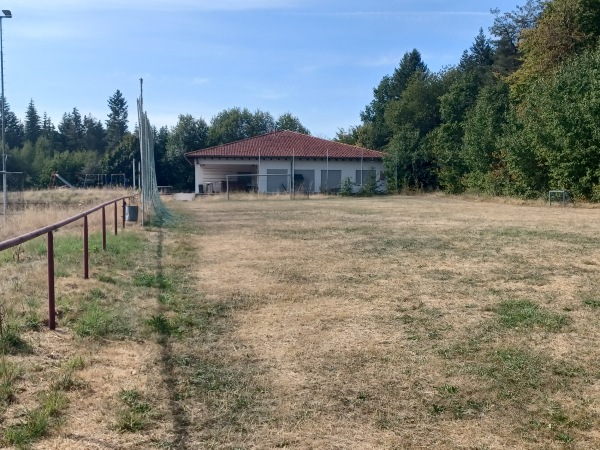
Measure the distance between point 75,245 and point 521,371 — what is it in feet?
29.9

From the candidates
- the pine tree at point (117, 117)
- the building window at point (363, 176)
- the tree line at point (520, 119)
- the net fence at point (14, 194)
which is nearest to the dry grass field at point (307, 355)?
the net fence at point (14, 194)

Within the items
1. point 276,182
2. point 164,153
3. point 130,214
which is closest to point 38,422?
point 130,214

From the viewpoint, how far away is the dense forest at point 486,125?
2917 centimetres

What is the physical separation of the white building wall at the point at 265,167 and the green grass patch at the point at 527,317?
40053 mm

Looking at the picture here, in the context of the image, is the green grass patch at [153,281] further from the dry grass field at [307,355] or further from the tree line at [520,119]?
the tree line at [520,119]

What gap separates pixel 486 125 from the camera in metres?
38.4

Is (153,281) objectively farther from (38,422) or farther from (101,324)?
Answer: (38,422)

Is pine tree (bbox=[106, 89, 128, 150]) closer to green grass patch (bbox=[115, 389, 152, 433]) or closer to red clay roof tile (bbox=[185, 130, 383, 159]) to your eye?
red clay roof tile (bbox=[185, 130, 383, 159])

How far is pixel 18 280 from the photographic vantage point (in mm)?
7535

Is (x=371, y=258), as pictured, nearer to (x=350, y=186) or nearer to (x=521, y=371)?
(x=521, y=371)

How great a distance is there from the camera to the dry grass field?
11.8ft

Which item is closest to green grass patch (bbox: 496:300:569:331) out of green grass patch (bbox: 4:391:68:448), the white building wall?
green grass patch (bbox: 4:391:68:448)

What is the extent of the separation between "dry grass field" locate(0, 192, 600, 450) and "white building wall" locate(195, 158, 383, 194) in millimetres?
37902

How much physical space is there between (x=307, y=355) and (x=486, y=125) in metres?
36.3
